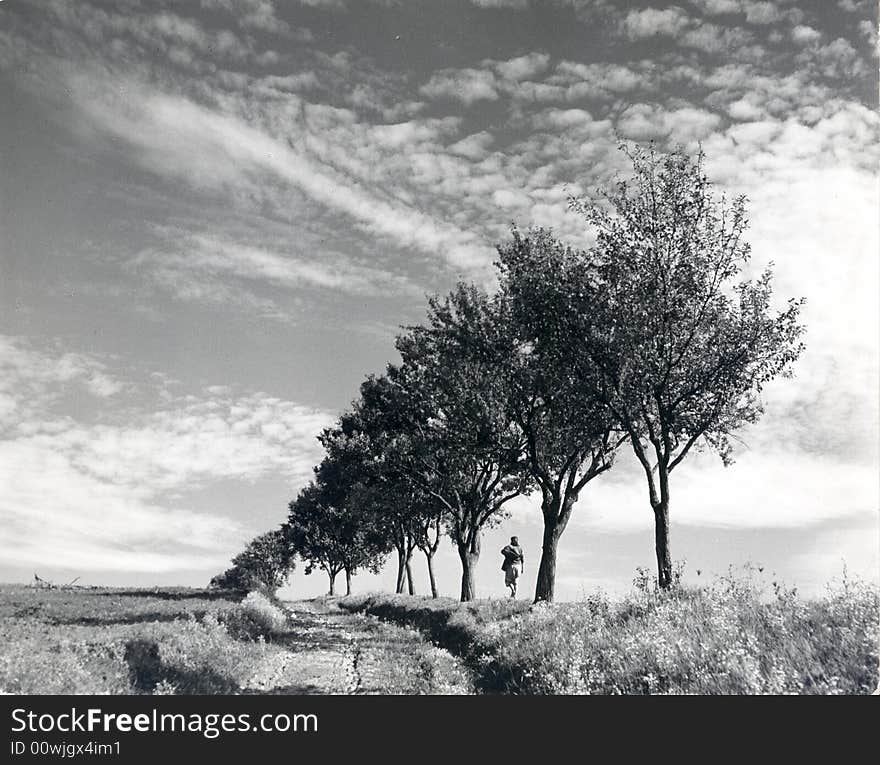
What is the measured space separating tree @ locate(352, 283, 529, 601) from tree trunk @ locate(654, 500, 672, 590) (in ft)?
29.4

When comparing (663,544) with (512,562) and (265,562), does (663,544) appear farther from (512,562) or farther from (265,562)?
(265,562)

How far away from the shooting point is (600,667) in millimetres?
9555

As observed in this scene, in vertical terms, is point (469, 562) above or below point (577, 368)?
below

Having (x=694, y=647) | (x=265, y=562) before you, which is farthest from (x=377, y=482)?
(x=265, y=562)

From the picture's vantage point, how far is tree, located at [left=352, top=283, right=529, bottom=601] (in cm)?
2552

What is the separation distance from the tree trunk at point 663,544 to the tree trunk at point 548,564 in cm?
604

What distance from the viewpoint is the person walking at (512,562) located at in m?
26.4

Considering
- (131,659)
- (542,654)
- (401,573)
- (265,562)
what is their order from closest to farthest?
1. (131,659)
2. (542,654)
3. (401,573)
4. (265,562)

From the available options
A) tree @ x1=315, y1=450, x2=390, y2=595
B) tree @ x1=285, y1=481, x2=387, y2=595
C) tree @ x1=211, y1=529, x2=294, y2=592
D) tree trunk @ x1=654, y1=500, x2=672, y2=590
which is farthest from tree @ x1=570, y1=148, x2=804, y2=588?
tree @ x1=211, y1=529, x2=294, y2=592

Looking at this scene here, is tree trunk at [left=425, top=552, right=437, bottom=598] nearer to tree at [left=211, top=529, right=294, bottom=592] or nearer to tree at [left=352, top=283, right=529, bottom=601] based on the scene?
tree at [left=352, top=283, right=529, bottom=601]

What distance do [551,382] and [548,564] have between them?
22.5 ft

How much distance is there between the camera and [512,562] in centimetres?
2655

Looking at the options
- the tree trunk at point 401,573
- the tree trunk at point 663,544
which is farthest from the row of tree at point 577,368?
the tree trunk at point 401,573

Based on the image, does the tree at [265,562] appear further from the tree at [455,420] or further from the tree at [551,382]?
the tree at [551,382]
